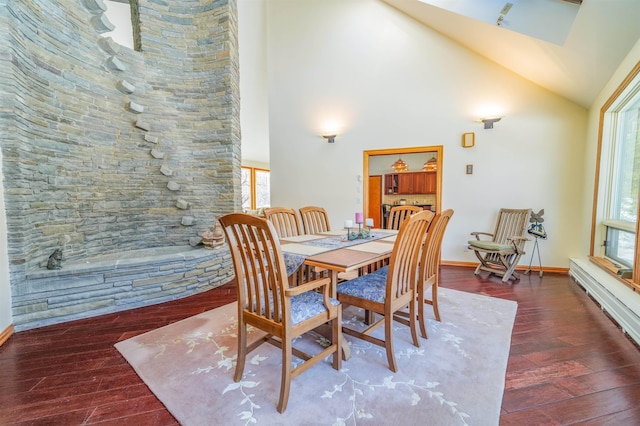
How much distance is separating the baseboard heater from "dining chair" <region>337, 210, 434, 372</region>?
65.6 inches

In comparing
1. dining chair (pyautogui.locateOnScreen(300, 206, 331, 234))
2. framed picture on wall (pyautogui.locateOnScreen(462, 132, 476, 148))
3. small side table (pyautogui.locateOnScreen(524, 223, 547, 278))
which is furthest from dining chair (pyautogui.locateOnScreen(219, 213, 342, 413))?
framed picture on wall (pyautogui.locateOnScreen(462, 132, 476, 148))

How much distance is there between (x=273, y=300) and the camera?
151cm

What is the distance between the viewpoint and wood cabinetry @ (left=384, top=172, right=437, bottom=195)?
756 cm

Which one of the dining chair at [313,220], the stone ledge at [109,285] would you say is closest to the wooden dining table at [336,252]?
the dining chair at [313,220]

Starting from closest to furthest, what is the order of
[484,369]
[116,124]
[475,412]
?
[475,412]
[484,369]
[116,124]

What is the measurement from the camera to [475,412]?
1.42 m

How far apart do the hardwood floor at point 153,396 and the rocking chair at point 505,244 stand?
0.90 metres

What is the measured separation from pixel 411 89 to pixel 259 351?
4.36 m

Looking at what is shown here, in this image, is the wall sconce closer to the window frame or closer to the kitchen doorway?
the window frame

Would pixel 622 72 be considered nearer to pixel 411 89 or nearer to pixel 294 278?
pixel 411 89

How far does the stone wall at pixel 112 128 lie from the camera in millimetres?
2469

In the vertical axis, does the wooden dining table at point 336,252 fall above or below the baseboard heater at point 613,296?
above

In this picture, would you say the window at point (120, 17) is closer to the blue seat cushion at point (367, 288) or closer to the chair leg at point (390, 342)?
the blue seat cushion at point (367, 288)

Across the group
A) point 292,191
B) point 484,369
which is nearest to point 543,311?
point 484,369
